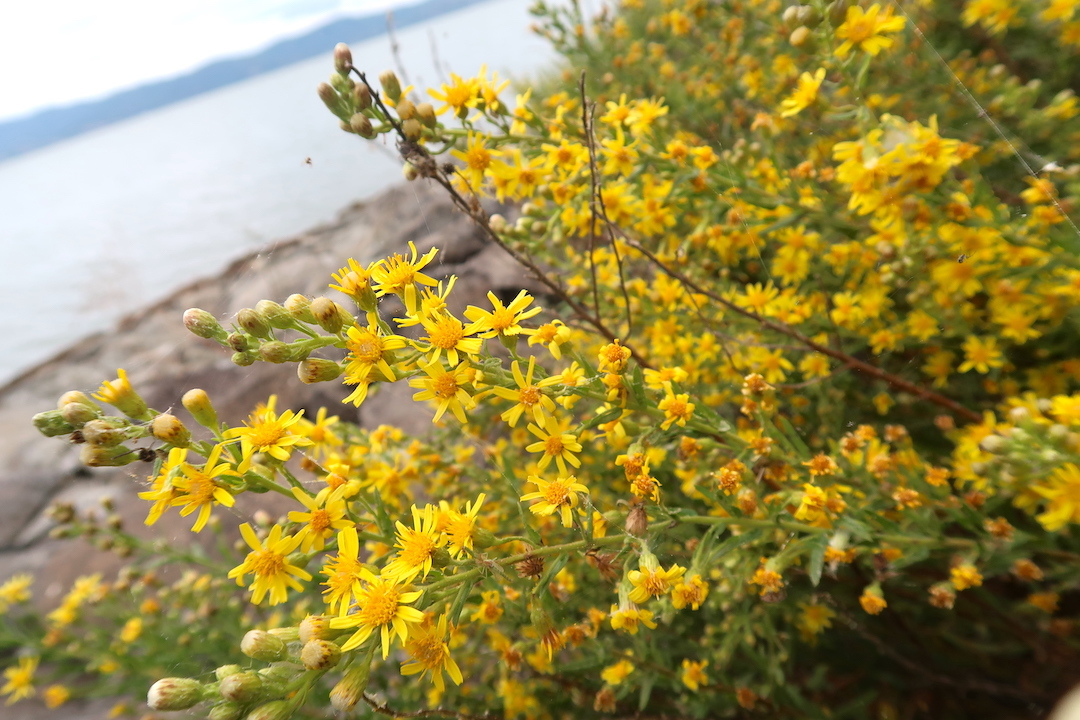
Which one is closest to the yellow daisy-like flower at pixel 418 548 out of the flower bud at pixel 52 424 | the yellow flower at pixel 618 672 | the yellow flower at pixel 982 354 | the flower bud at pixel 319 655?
the flower bud at pixel 319 655

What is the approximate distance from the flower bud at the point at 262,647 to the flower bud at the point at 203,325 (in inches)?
18.7

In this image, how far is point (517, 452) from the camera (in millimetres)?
1821

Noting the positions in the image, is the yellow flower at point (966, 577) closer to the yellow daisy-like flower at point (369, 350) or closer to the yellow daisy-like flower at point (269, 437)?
the yellow daisy-like flower at point (369, 350)

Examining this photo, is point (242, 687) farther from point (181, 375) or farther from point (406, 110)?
point (181, 375)

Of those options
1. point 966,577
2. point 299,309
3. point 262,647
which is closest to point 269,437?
point 299,309

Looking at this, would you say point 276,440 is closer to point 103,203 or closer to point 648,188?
point 648,188

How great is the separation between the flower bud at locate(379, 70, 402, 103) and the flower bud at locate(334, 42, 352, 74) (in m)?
0.10

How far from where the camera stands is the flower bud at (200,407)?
0.97m

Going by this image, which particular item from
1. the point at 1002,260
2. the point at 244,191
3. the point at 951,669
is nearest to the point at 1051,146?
the point at 1002,260

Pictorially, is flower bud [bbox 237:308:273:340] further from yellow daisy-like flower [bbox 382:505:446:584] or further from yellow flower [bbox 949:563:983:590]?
yellow flower [bbox 949:563:983:590]

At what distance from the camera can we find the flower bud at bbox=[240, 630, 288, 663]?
2.71 feet

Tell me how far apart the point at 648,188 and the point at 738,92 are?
1859 mm

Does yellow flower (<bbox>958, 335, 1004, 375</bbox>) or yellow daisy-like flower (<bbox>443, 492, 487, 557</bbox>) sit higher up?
yellow daisy-like flower (<bbox>443, 492, 487, 557</bbox>)

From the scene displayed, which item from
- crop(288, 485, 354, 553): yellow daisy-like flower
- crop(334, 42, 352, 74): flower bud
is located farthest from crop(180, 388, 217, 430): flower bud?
crop(334, 42, 352, 74): flower bud
